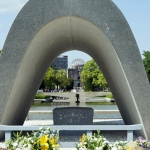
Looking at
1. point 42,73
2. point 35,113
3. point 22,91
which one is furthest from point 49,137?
point 35,113

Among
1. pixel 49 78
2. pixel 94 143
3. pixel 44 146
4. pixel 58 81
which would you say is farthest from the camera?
pixel 58 81

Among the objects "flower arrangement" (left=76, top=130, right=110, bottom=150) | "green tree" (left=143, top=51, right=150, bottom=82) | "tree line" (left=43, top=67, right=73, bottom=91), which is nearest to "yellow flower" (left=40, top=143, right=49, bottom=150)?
"flower arrangement" (left=76, top=130, right=110, bottom=150)

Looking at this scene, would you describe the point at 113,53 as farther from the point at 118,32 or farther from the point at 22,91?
the point at 22,91

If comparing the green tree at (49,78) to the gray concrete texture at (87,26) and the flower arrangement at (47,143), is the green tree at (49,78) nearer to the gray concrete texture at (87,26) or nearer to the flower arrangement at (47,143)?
the gray concrete texture at (87,26)

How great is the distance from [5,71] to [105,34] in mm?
2970

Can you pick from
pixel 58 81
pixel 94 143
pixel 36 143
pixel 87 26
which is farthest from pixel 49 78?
pixel 36 143

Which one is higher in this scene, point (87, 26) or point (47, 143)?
point (87, 26)

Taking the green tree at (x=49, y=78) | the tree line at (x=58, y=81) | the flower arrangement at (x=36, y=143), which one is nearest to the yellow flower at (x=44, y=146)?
the flower arrangement at (x=36, y=143)

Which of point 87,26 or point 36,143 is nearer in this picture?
point 36,143

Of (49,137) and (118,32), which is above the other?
(118,32)

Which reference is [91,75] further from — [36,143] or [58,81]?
[36,143]

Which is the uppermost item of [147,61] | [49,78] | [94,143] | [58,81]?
[147,61]

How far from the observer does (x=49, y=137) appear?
4.50 metres

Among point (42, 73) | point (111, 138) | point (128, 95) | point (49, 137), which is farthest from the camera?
point (42, 73)
